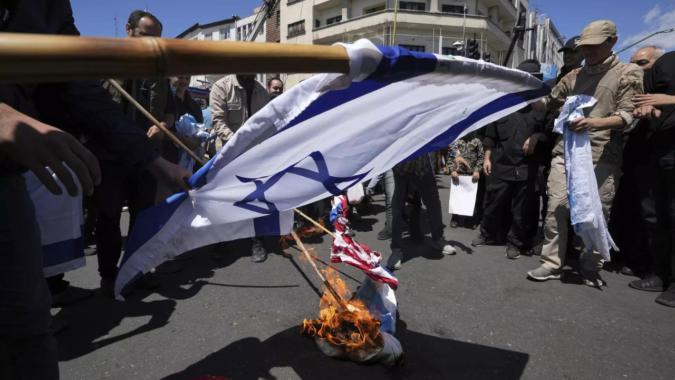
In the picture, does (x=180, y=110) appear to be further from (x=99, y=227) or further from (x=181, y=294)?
(x=181, y=294)

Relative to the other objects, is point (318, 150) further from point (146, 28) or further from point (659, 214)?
point (659, 214)

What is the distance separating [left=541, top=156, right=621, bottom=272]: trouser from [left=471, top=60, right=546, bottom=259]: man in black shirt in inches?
27.7

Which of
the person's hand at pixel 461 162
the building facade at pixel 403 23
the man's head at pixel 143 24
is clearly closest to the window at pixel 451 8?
the building facade at pixel 403 23

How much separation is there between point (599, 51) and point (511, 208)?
206cm

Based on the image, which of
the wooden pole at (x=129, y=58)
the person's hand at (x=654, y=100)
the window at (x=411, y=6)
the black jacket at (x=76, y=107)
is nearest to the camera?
the wooden pole at (x=129, y=58)

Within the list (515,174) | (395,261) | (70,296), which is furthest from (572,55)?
(70,296)

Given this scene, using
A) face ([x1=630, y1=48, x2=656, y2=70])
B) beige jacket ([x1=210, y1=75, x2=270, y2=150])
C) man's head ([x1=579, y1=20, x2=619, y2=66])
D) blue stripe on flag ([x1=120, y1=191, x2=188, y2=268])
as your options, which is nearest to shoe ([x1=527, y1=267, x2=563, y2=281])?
man's head ([x1=579, y1=20, x2=619, y2=66])

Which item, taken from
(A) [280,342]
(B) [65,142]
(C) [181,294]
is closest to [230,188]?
(B) [65,142]

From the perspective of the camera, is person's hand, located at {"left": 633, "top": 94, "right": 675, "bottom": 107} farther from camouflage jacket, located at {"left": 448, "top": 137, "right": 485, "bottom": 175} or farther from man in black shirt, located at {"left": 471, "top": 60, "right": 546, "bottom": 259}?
→ camouflage jacket, located at {"left": 448, "top": 137, "right": 485, "bottom": 175}

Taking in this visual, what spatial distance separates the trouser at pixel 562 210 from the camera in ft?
11.2

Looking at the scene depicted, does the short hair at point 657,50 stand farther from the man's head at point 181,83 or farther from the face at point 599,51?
Result: the man's head at point 181,83

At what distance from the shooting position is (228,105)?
14.3 feet

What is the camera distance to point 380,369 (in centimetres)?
220

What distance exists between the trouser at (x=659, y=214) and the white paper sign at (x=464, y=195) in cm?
196
